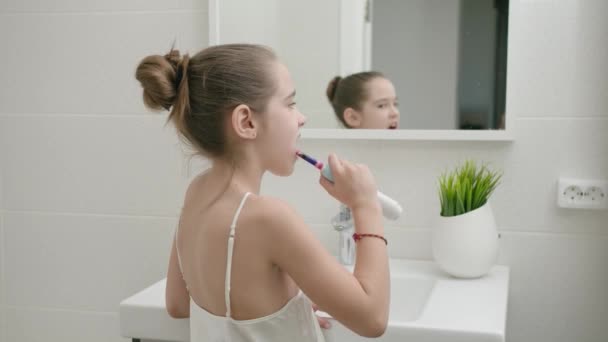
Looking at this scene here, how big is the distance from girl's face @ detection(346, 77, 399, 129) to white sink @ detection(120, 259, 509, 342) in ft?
1.11

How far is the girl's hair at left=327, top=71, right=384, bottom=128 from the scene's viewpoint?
175cm

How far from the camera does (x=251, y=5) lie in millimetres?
1811

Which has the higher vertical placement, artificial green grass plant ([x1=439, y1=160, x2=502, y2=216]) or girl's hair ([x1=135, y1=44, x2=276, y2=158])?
girl's hair ([x1=135, y1=44, x2=276, y2=158])

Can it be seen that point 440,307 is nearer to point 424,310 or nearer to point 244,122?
point 424,310

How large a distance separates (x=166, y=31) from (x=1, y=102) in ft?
1.75

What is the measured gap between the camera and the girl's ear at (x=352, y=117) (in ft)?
5.80

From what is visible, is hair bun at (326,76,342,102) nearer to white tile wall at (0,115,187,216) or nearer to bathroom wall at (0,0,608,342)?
bathroom wall at (0,0,608,342)

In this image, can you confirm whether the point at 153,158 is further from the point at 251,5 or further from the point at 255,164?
the point at 255,164

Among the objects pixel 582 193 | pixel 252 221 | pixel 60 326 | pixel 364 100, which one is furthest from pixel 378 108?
pixel 60 326

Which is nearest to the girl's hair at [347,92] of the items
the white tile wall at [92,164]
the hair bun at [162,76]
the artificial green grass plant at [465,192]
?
the artificial green grass plant at [465,192]

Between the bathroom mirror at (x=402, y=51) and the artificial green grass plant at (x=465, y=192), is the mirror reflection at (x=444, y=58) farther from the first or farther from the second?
the artificial green grass plant at (x=465, y=192)

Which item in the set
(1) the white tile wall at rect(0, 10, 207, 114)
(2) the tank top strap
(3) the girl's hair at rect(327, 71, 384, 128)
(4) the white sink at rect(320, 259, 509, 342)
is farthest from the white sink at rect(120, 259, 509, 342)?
(1) the white tile wall at rect(0, 10, 207, 114)

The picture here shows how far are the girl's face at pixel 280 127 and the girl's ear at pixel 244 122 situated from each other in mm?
20

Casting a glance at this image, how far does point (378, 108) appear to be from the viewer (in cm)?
176
